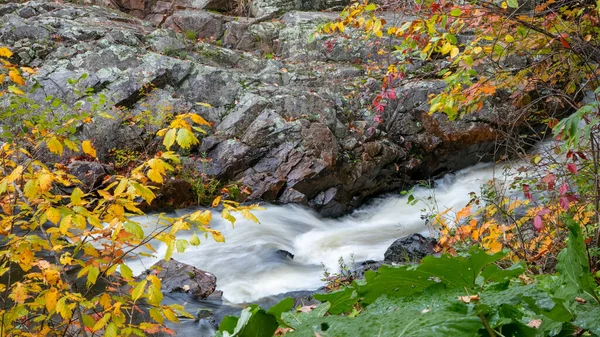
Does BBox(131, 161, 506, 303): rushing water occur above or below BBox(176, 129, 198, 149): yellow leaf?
below

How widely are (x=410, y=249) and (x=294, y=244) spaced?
6.04 ft

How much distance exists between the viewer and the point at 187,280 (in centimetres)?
513

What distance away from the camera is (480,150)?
9000mm

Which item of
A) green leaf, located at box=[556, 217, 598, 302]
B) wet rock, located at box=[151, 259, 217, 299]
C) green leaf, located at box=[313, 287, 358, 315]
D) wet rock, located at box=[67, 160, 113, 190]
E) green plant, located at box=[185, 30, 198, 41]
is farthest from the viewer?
→ green plant, located at box=[185, 30, 198, 41]

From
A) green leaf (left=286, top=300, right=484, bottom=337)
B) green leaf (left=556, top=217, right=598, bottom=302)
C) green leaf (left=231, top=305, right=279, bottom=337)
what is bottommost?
green leaf (left=231, top=305, right=279, bottom=337)

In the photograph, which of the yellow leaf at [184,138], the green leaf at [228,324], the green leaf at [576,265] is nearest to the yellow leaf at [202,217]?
the yellow leaf at [184,138]

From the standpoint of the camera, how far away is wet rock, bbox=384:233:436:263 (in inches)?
203

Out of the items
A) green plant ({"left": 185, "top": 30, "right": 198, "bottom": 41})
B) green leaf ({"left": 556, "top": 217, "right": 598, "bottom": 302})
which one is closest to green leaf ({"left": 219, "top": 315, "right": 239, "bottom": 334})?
green leaf ({"left": 556, "top": 217, "right": 598, "bottom": 302})

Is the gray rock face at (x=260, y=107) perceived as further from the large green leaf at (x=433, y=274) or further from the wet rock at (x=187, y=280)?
the large green leaf at (x=433, y=274)

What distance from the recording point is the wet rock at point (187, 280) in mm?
4977

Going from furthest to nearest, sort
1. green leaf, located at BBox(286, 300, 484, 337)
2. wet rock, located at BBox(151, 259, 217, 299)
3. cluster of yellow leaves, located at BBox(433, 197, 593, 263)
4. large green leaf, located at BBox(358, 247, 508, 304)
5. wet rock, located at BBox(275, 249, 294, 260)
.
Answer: wet rock, located at BBox(275, 249, 294, 260), wet rock, located at BBox(151, 259, 217, 299), cluster of yellow leaves, located at BBox(433, 197, 593, 263), large green leaf, located at BBox(358, 247, 508, 304), green leaf, located at BBox(286, 300, 484, 337)

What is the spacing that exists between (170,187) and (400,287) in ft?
22.5

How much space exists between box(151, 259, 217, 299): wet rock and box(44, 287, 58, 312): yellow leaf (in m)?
2.78

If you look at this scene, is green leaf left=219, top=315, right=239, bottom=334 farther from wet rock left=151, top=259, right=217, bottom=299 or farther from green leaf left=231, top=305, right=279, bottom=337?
wet rock left=151, top=259, right=217, bottom=299
